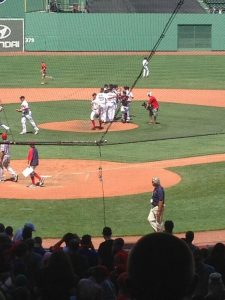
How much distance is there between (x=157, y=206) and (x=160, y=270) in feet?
42.9

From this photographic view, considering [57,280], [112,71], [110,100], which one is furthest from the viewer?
[112,71]

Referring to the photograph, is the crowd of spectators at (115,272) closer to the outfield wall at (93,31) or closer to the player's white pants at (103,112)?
the player's white pants at (103,112)

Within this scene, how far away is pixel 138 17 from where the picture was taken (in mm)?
51719

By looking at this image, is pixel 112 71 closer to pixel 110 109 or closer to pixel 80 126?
pixel 110 109

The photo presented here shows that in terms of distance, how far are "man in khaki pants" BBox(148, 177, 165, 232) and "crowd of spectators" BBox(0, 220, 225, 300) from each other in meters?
4.02

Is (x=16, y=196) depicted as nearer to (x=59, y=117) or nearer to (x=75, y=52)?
(x=59, y=117)

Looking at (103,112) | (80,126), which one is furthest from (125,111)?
(80,126)

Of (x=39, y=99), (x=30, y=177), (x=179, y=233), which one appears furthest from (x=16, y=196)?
(x=39, y=99)

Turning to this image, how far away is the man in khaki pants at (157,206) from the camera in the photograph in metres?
15.8

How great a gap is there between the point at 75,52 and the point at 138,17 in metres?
5.11

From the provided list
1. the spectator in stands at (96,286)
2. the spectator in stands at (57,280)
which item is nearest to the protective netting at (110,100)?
the spectator in stands at (96,286)

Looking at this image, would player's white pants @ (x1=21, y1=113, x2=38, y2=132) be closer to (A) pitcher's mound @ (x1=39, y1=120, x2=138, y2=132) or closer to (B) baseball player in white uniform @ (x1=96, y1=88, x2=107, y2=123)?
(A) pitcher's mound @ (x1=39, y1=120, x2=138, y2=132)

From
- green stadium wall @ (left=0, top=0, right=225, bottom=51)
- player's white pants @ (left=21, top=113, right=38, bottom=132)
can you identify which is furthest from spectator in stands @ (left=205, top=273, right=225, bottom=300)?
green stadium wall @ (left=0, top=0, right=225, bottom=51)

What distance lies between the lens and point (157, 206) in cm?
1592
